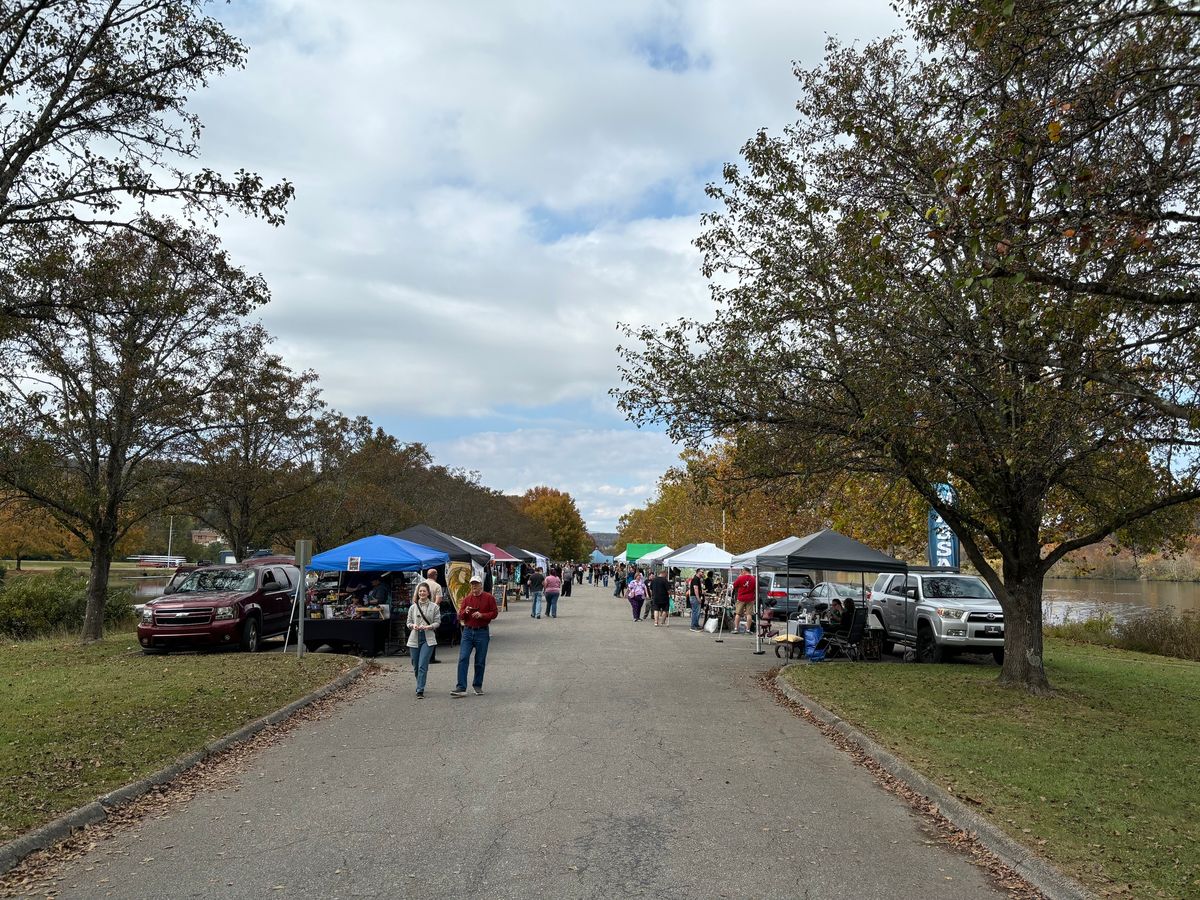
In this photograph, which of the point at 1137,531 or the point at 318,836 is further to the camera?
the point at 1137,531

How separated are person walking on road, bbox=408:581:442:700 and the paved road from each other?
37.9 inches

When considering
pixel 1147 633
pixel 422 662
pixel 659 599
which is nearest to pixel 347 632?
pixel 422 662

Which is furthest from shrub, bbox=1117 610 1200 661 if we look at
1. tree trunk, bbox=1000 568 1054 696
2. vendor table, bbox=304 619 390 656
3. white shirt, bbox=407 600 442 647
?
white shirt, bbox=407 600 442 647

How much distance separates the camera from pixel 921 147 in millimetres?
10891

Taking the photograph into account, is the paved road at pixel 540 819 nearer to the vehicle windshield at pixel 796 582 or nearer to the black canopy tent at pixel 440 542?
the black canopy tent at pixel 440 542

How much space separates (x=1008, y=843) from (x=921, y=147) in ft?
26.2

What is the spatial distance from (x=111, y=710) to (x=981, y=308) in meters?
10.8

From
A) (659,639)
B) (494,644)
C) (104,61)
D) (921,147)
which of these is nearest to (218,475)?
(494,644)

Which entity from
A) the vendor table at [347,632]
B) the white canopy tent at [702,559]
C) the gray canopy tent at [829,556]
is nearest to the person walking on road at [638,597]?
the white canopy tent at [702,559]

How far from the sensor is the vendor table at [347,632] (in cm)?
1805

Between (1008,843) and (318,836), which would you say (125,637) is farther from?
(1008,843)

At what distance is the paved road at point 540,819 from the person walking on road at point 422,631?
96 centimetres

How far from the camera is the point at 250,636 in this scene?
1845 cm

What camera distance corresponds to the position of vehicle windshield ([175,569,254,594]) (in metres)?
18.9
